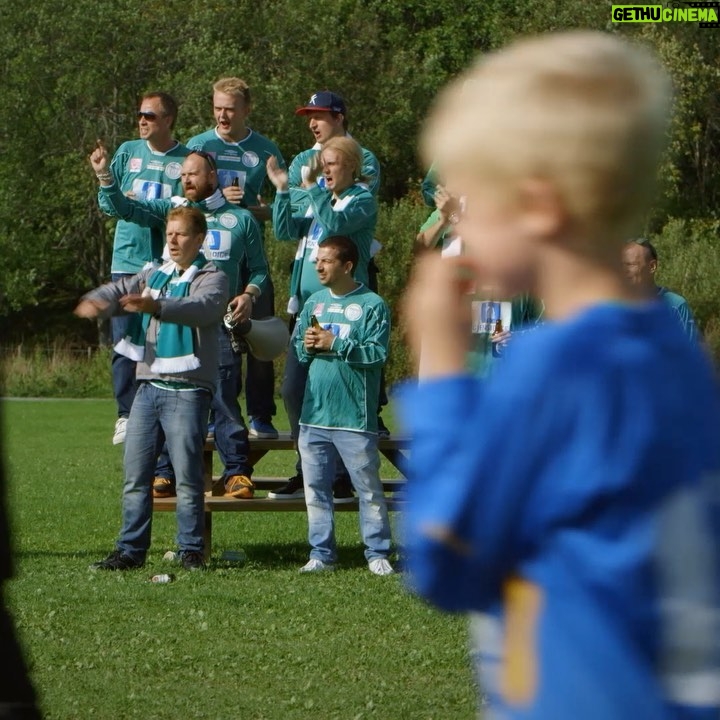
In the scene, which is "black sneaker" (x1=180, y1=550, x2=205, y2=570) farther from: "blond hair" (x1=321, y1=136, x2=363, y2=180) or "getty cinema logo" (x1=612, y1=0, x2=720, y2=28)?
"getty cinema logo" (x1=612, y1=0, x2=720, y2=28)

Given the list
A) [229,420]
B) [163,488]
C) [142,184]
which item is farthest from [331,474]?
[142,184]

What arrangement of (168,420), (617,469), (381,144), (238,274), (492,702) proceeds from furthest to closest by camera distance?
(381,144) < (238,274) < (168,420) < (492,702) < (617,469)

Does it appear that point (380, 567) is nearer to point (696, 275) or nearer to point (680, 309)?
point (680, 309)

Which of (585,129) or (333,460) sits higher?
(585,129)

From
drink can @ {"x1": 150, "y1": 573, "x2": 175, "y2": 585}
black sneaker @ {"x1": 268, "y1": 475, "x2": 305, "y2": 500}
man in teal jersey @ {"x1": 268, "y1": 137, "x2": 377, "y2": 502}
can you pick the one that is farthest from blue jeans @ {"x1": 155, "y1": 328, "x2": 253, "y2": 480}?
drink can @ {"x1": 150, "y1": 573, "x2": 175, "y2": 585}

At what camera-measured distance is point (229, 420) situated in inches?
436

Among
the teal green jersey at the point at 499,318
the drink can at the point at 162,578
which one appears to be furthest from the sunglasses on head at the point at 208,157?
the drink can at the point at 162,578

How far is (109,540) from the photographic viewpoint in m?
12.1

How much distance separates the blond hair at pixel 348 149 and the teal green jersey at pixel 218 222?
2.93 ft

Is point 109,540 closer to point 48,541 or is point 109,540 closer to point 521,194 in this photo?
point 48,541

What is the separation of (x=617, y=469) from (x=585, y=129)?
443 millimetres

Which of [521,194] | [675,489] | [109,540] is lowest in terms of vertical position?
[109,540]

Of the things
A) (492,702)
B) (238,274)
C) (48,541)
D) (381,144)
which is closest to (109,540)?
(48,541)

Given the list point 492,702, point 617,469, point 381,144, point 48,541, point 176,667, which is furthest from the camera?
point 381,144
